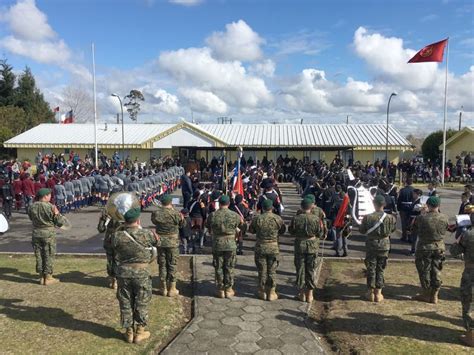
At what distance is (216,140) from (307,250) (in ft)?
96.2

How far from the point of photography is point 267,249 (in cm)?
704

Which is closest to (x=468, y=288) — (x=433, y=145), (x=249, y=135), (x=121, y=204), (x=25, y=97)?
(x=121, y=204)

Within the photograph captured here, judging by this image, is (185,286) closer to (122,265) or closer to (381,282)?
(122,265)

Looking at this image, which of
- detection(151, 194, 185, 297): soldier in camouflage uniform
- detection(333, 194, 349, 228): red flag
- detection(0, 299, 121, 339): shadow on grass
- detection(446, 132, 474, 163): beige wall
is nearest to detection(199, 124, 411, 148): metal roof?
detection(446, 132, 474, 163): beige wall

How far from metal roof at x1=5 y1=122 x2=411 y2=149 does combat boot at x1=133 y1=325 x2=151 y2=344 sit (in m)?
28.8

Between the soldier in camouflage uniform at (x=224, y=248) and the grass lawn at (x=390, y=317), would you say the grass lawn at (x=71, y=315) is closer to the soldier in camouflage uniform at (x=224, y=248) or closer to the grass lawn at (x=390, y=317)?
the soldier in camouflage uniform at (x=224, y=248)

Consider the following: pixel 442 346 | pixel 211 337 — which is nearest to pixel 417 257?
pixel 442 346

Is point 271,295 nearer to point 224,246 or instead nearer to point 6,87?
point 224,246

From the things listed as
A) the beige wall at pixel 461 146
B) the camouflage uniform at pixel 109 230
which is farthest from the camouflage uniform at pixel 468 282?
the beige wall at pixel 461 146

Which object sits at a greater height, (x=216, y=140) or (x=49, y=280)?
(x=216, y=140)

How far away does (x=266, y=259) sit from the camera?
710 cm

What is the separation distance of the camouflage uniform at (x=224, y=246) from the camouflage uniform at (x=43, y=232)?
321 centimetres

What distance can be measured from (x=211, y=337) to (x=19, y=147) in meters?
37.9

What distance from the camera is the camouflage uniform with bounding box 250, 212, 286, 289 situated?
705cm
